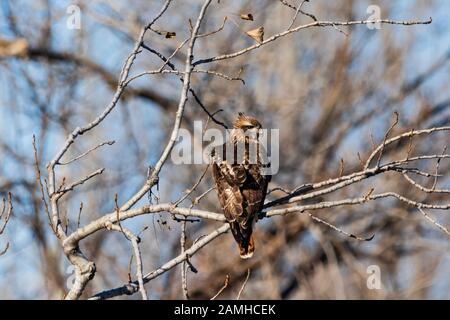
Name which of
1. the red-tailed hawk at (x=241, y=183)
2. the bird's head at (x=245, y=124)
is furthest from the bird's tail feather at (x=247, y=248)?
the bird's head at (x=245, y=124)

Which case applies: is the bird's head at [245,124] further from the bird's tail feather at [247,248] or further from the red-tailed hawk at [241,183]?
the bird's tail feather at [247,248]

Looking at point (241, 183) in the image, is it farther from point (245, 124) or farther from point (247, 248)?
point (245, 124)

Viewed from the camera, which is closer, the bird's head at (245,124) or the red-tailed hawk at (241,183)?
the red-tailed hawk at (241,183)

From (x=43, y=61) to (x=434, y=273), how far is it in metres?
5.97

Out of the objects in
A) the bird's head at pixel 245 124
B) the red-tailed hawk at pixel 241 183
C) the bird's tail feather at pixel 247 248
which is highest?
the bird's head at pixel 245 124

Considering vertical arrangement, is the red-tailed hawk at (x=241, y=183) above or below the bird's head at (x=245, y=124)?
below

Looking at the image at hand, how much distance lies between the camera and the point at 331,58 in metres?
14.1

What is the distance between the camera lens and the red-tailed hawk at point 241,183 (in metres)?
6.26

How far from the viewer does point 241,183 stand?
20.7 ft

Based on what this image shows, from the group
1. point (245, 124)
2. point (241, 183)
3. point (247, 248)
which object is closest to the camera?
point (241, 183)

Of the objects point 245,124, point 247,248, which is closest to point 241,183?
point 247,248

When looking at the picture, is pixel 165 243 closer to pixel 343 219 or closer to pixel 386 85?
pixel 343 219

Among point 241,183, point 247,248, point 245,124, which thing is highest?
point 245,124
